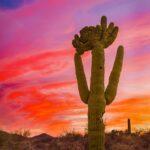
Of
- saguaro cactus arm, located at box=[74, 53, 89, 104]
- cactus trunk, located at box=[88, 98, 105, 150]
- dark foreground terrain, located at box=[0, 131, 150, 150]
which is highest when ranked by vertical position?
saguaro cactus arm, located at box=[74, 53, 89, 104]

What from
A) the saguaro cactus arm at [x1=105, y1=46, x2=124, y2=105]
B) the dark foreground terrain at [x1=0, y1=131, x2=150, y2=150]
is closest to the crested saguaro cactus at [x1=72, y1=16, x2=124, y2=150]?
the saguaro cactus arm at [x1=105, y1=46, x2=124, y2=105]

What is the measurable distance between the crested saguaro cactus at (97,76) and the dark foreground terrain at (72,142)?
1003cm

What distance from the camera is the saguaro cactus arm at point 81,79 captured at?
784 inches

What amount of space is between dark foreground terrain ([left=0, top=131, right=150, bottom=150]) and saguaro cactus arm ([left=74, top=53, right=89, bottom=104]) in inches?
385

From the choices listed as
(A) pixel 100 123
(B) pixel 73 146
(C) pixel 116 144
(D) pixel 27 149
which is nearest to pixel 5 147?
(D) pixel 27 149

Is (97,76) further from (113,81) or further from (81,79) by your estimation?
(81,79)

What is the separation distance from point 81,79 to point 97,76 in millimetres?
1205

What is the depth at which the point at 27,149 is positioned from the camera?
28812mm

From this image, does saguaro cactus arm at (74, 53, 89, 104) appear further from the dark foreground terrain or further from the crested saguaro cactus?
the dark foreground terrain

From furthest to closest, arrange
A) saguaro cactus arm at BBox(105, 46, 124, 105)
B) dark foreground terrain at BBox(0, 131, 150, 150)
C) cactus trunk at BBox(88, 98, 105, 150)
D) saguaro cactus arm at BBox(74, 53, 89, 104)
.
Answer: dark foreground terrain at BBox(0, 131, 150, 150) → saguaro cactus arm at BBox(74, 53, 89, 104) → saguaro cactus arm at BBox(105, 46, 124, 105) → cactus trunk at BBox(88, 98, 105, 150)

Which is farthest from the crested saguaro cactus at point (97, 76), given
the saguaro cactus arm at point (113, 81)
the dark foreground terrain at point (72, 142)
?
the dark foreground terrain at point (72, 142)

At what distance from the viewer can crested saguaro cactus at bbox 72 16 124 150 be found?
747 inches

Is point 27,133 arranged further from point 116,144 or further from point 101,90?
point 101,90

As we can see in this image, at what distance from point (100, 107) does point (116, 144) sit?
39.0ft
